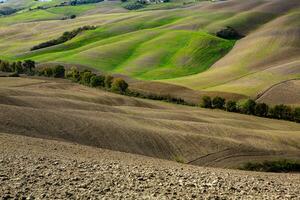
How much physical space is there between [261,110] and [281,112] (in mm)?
2738

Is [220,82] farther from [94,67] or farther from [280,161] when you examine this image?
[280,161]

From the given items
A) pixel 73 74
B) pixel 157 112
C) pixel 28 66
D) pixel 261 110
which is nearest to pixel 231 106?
pixel 261 110

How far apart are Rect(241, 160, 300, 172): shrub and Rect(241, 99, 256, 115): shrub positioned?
26747 millimetres

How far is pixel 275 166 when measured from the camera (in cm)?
4162

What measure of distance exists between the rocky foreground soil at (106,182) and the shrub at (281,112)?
42.1 metres

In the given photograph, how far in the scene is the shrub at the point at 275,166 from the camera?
40469 mm

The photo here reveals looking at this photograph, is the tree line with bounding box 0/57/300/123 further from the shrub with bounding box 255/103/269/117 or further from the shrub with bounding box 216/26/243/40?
the shrub with bounding box 216/26/243/40

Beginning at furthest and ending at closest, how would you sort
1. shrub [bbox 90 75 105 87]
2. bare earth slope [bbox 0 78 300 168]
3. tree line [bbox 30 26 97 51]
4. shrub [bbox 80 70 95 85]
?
tree line [bbox 30 26 97 51] → shrub [bbox 80 70 95 85] → shrub [bbox 90 75 105 87] → bare earth slope [bbox 0 78 300 168]

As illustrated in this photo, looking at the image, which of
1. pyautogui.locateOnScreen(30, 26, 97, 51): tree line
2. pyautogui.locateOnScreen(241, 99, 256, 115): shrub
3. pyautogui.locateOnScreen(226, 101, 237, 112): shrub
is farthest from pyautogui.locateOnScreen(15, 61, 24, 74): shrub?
pyautogui.locateOnScreen(241, 99, 256, 115): shrub

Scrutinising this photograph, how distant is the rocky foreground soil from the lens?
21.4m

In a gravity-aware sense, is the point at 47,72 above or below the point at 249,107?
above

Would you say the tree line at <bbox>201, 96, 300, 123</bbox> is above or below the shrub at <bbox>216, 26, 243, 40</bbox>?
below

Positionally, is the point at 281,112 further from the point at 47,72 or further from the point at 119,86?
the point at 47,72

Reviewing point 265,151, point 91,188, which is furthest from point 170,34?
point 91,188
